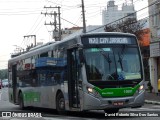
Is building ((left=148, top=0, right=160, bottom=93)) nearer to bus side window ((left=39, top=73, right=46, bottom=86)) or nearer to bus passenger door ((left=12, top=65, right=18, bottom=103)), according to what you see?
bus passenger door ((left=12, top=65, right=18, bottom=103))

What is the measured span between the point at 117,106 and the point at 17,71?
10.2 metres

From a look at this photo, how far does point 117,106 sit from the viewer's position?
15.4 m

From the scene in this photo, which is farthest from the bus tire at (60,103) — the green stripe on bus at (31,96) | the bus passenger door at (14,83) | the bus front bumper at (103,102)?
the bus passenger door at (14,83)

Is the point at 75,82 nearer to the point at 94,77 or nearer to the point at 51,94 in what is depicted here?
the point at 94,77

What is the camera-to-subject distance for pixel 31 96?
21.8 m

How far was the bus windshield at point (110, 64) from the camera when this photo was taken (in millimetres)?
15445

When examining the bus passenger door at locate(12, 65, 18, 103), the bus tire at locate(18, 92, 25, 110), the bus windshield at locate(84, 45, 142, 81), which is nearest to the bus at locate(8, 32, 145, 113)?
the bus windshield at locate(84, 45, 142, 81)

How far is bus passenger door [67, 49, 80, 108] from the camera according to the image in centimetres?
1611

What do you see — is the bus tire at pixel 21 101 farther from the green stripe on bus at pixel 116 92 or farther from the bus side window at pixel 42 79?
the green stripe on bus at pixel 116 92

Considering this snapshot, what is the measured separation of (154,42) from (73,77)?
20.6 m

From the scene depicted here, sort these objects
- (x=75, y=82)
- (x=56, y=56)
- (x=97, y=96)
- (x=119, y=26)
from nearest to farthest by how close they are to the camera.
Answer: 1. (x=97, y=96)
2. (x=75, y=82)
3. (x=56, y=56)
4. (x=119, y=26)

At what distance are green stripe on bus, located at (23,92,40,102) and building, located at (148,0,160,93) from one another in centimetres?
1581

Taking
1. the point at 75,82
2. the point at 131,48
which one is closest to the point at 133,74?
the point at 131,48

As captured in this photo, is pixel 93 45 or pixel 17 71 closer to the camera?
pixel 93 45
